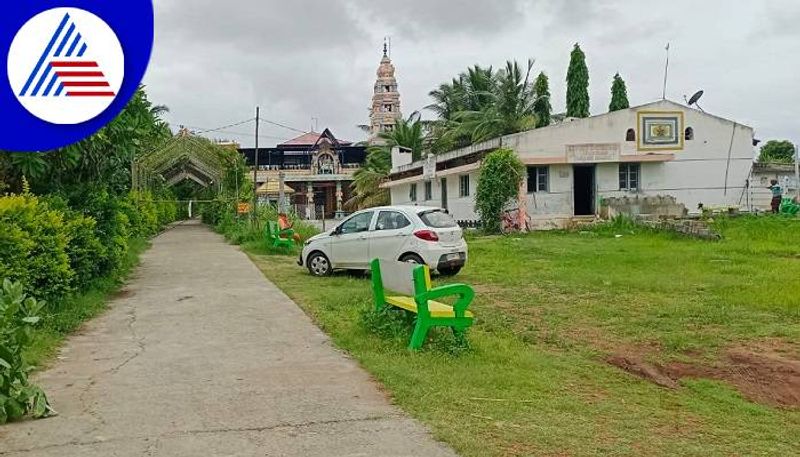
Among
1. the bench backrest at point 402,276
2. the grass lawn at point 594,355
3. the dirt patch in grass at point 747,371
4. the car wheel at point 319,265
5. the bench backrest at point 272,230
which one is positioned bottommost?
the dirt patch in grass at point 747,371

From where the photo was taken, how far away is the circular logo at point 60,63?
4215 mm

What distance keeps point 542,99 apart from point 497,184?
15222 mm

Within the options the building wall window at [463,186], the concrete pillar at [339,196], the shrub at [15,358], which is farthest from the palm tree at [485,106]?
the shrub at [15,358]

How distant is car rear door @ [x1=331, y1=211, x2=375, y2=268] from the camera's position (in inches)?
600

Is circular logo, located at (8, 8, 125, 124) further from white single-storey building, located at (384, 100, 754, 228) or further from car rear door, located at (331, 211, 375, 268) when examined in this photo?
white single-storey building, located at (384, 100, 754, 228)

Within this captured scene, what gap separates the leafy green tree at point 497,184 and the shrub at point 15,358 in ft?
77.0

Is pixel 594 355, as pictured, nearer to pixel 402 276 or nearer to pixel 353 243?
pixel 402 276

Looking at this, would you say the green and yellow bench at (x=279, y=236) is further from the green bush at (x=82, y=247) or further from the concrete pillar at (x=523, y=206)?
the green bush at (x=82, y=247)

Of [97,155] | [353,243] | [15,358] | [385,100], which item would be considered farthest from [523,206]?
[385,100]

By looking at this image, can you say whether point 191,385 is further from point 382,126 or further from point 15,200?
point 382,126

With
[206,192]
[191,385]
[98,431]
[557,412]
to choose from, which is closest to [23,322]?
[98,431]

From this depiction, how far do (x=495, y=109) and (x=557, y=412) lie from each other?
1455 inches

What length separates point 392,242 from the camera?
1476 cm

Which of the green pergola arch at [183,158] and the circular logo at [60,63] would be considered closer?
the circular logo at [60,63]
